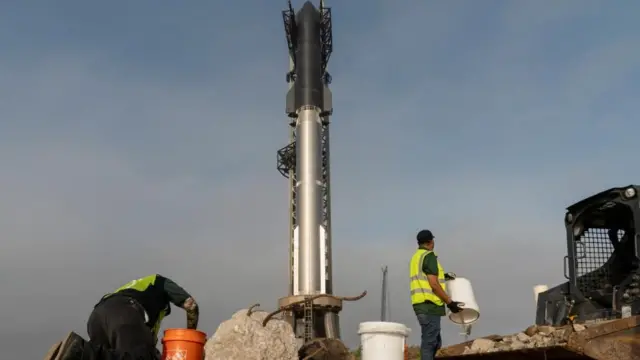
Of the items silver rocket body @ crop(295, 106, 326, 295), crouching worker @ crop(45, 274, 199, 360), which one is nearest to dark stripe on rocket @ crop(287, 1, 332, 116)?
silver rocket body @ crop(295, 106, 326, 295)

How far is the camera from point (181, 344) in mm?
5426

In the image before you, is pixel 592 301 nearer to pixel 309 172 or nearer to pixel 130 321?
pixel 130 321

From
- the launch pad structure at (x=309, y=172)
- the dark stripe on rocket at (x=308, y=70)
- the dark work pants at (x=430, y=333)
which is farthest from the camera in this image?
the dark stripe on rocket at (x=308, y=70)

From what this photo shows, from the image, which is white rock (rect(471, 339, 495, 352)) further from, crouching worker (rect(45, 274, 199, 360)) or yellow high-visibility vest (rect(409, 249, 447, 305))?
crouching worker (rect(45, 274, 199, 360))

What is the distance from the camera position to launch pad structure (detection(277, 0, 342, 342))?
100 ft

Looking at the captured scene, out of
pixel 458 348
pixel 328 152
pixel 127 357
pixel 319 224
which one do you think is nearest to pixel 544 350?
pixel 458 348

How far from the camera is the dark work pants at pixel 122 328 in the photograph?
5555 mm

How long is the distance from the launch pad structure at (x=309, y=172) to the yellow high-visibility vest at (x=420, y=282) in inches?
781

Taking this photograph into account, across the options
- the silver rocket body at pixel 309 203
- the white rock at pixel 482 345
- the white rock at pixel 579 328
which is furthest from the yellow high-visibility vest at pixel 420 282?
the silver rocket body at pixel 309 203

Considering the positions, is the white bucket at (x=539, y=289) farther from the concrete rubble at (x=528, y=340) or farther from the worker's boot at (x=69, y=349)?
the worker's boot at (x=69, y=349)

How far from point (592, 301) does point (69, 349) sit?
5991 millimetres

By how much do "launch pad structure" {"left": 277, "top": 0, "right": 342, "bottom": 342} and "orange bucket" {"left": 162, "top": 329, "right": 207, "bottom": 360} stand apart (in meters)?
22.5

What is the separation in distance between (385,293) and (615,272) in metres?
20.6

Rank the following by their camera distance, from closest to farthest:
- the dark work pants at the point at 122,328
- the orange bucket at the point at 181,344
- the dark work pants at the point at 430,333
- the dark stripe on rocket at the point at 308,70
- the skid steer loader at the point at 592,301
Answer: the orange bucket at the point at 181,344, the dark work pants at the point at 122,328, the skid steer loader at the point at 592,301, the dark work pants at the point at 430,333, the dark stripe on rocket at the point at 308,70
